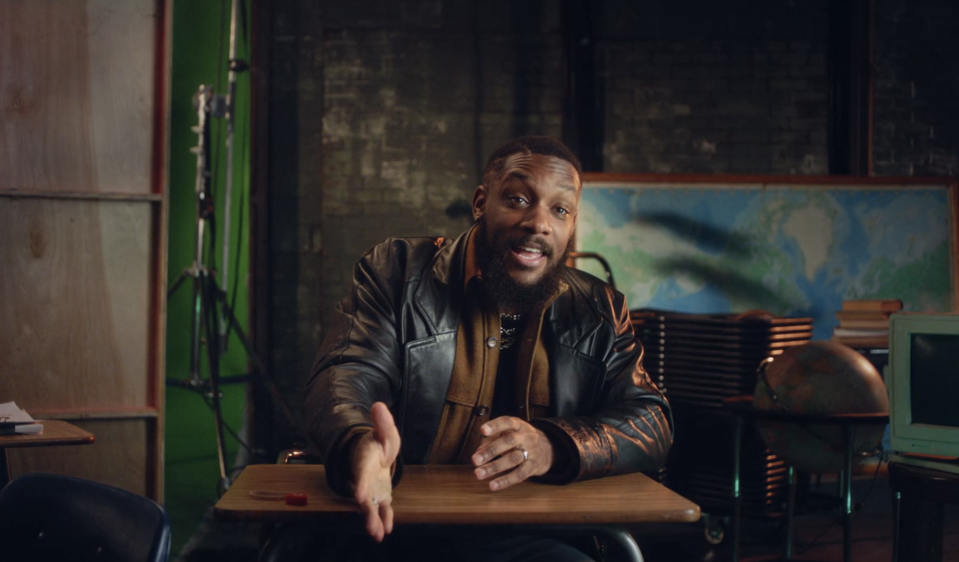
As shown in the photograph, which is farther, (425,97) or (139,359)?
(425,97)

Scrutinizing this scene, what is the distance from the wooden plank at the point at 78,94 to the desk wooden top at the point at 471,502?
5.42ft

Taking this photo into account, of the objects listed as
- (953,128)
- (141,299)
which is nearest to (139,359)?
(141,299)

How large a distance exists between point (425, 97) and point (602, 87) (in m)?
1.14

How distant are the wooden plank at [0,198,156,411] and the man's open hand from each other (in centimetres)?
181

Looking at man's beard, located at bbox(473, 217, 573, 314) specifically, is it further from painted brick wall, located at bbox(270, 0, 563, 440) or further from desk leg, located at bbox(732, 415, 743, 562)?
painted brick wall, located at bbox(270, 0, 563, 440)

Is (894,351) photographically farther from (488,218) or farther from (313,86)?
(313,86)

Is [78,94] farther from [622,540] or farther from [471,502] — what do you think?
[622,540]

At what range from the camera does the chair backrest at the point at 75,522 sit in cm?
148

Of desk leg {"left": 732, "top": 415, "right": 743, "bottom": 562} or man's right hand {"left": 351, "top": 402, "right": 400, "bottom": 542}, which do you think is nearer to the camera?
man's right hand {"left": 351, "top": 402, "right": 400, "bottom": 542}

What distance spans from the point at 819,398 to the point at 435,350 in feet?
5.87

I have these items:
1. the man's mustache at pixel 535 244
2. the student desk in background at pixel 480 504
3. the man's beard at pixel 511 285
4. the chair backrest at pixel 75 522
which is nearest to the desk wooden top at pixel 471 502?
the student desk in background at pixel 480 504

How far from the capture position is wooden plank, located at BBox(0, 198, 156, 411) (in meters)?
2.97

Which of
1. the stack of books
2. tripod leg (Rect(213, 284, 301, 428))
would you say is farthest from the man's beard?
the stack of books

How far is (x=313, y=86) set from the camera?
18.2 feet
